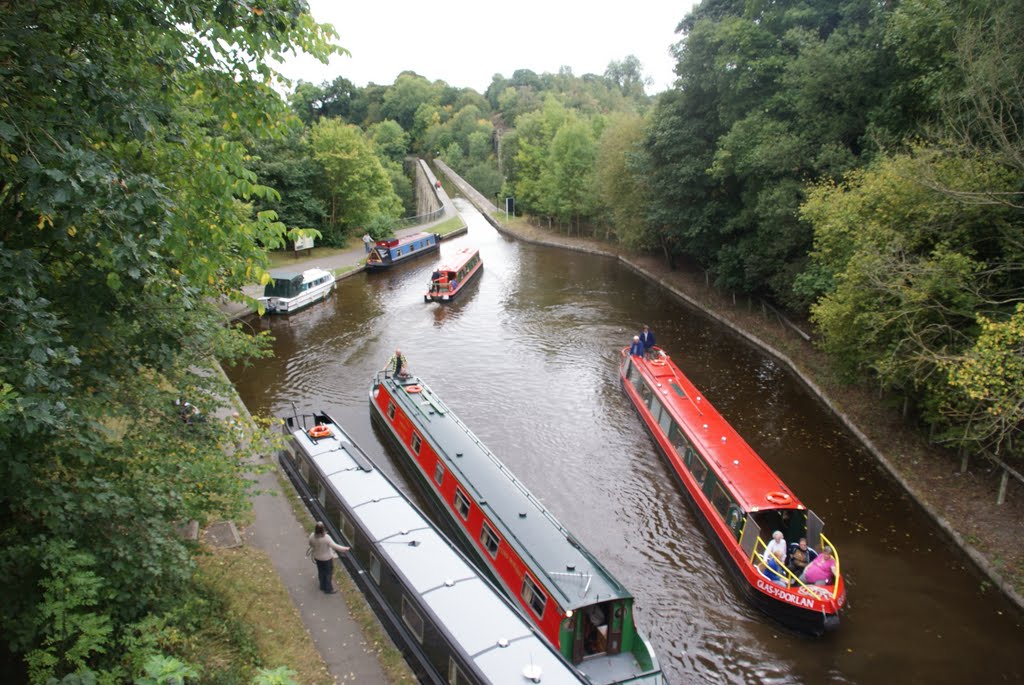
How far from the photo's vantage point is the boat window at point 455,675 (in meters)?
9.56

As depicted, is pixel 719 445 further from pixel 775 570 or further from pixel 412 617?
pixel 412 617

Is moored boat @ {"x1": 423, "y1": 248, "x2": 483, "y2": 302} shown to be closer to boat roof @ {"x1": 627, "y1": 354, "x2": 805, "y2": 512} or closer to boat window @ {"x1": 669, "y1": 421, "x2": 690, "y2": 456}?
boat roof @ {"x1": 627, "y1": 354, "x2": 805, "y2": 512}

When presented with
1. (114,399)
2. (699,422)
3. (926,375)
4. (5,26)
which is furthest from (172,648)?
(926,375)

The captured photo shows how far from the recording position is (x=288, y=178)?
4719 centimetres

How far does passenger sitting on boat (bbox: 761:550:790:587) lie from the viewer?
13.1m

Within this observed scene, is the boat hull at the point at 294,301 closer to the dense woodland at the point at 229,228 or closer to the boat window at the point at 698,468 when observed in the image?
the dense woodland at the point at 229,228

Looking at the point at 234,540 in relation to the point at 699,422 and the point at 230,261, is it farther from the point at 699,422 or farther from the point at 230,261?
the point at 699,422

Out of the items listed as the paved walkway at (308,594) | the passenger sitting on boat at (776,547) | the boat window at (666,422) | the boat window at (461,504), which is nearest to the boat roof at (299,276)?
the paved walkway at (308,594)

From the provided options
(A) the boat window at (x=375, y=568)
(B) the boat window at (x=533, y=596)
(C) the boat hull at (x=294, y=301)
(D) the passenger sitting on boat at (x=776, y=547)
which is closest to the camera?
(B) the boat window at (x=533, y=596)

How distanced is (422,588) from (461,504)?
426 centimetres

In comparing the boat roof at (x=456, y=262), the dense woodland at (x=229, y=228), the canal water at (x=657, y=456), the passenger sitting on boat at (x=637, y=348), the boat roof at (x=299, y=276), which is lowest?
the canal water at (x=657, y=456)

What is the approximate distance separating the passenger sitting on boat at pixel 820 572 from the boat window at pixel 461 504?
22.6 ft

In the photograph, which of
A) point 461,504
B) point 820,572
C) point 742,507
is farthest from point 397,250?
point 820,572

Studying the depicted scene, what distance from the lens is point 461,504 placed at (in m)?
15.0
